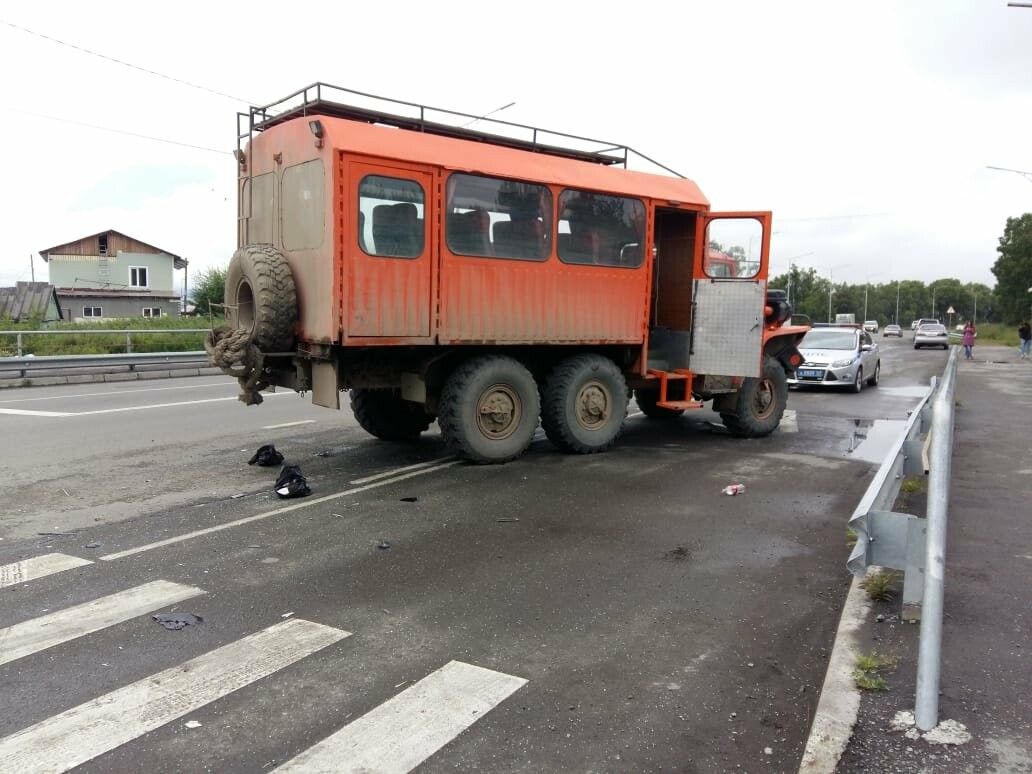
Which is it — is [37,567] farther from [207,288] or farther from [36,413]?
[207,288]

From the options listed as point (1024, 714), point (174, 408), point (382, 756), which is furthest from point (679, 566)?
point (174, 408)

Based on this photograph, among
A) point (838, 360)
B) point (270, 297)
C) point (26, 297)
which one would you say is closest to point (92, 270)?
point (26, 297)

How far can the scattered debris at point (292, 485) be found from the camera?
7.00 m

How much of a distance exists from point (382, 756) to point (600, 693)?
1.05 metres

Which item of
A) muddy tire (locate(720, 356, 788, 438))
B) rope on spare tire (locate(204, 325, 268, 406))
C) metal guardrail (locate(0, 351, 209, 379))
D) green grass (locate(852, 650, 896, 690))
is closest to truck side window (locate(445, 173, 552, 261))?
rope on spare tire (locate(204, 325, 268, 406))

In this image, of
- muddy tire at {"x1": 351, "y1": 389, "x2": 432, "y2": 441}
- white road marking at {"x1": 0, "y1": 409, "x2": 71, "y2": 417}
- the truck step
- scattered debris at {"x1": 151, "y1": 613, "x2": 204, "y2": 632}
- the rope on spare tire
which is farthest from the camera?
white road marking at {"x1": 0, "y1": 409, "x2": 71, "y2": 417}

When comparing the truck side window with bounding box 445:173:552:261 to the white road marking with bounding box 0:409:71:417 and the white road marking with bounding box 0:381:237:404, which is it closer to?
the white road marking with bounding box 0:409:71:417

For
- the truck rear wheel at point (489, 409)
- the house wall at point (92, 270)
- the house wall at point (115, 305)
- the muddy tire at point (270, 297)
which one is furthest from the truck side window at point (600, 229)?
the house wall at point (92, 270)

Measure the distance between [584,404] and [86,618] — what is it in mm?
5859

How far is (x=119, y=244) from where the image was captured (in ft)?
183

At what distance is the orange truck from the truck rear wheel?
0.02 m

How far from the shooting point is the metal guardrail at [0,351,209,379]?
55.9ft

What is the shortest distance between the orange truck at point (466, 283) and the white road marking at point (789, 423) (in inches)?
67.4

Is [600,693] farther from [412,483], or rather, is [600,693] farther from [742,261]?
[742,261]
